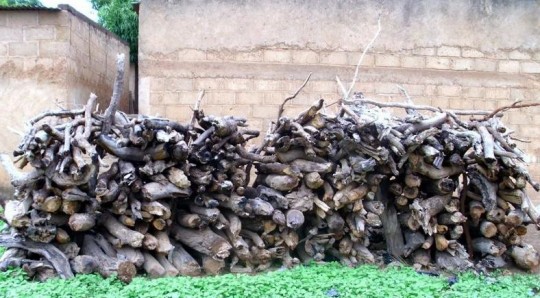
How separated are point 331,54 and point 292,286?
5032mm

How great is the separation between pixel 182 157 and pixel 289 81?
13.8 feet

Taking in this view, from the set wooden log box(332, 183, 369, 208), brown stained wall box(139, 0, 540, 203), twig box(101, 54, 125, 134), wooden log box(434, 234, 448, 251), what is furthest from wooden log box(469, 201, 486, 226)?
brown stained wall box(139, 0, 540, 203)

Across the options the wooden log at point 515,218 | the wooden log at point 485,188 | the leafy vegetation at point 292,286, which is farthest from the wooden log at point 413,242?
the wooden log at point 515,218

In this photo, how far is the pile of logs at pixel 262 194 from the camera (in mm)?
4027

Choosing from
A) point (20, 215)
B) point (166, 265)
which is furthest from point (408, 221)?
point (20, 215)

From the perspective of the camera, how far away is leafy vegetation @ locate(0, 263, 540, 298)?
365 cm

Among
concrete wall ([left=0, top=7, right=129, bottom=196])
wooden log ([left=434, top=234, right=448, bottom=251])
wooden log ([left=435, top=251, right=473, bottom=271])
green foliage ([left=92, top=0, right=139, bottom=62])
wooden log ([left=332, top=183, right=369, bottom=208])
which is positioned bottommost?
wooden log ([left=435, top=251, right=473, bottom=271])

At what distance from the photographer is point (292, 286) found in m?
3.89

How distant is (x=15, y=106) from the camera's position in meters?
7.36

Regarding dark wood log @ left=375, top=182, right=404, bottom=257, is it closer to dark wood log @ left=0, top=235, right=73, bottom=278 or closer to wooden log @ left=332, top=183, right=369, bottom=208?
wooden log @ left=332, top=183, right=369, bottom=208

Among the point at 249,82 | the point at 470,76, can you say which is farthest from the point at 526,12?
the point at 249,82

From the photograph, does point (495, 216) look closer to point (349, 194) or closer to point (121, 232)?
point (349, 194)

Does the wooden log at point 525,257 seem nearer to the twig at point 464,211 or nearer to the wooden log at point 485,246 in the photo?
the wooden log at point 485,246

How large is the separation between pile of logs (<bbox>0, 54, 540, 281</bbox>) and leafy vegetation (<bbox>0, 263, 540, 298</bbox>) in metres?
0.21
